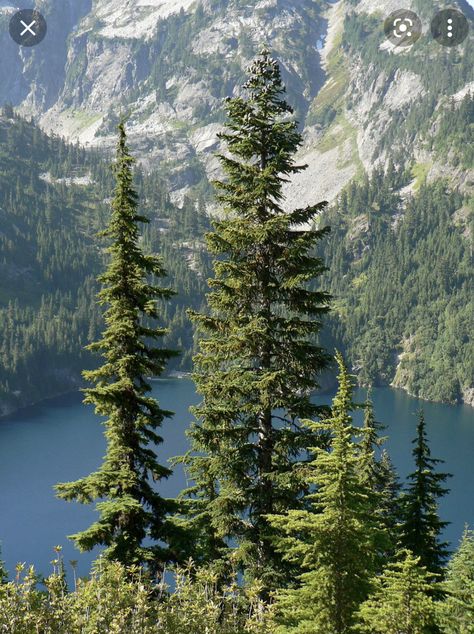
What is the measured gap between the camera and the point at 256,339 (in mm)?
19844

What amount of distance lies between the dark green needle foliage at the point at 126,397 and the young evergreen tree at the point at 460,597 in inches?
330

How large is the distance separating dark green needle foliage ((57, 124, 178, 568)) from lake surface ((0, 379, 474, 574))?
62.7 metres

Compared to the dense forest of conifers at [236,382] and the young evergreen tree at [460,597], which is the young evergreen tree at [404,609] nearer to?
the young evergreen tree at [460,597]

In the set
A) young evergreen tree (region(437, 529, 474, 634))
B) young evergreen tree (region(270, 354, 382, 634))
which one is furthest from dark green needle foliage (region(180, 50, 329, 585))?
young evergreen tree (region(437, 529, 474, 634))

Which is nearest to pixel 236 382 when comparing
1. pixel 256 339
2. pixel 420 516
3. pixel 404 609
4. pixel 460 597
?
pixel 256 339

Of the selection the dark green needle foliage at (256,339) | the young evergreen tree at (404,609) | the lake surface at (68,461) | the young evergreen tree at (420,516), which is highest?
the dark green needle foliage at (256,339)

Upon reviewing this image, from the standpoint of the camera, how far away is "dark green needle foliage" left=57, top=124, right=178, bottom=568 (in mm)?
19141

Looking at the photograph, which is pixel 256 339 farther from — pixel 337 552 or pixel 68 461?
pixel 68 461

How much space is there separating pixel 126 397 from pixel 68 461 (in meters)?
115

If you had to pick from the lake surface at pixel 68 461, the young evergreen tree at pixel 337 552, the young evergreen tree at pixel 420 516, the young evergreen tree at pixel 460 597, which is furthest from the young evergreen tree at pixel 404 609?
the lake surface at pixel 68 461

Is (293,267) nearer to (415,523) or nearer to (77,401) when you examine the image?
(415,523)

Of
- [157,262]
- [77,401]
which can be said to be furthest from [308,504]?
[77,401]

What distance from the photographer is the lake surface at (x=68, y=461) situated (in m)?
90.4

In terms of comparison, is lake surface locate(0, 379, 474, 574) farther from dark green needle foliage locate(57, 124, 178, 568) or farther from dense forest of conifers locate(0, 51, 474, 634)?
dense forest of conifers locate(0, 51, 474, 634)
